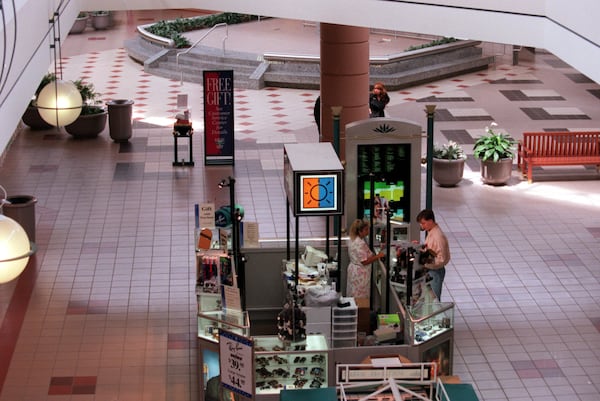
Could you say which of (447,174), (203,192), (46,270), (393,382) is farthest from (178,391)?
(447,174)

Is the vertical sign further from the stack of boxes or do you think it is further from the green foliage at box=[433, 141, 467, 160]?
the stack of boxes

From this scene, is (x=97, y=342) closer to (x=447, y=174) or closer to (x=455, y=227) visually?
(x=455, y=227)

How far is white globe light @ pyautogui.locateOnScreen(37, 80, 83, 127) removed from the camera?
846 centimetres

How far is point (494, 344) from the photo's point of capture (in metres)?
10.7

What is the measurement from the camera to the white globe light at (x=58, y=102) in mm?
8461

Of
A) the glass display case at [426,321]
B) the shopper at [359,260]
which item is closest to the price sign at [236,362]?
the glass display case at [426,321]

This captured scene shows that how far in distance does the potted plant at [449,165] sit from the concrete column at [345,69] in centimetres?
136

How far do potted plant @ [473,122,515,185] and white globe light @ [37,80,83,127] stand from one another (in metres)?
8.65

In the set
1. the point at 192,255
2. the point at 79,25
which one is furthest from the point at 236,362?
the point at 79,25

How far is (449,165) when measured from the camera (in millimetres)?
15797

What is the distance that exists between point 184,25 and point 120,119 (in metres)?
11.0

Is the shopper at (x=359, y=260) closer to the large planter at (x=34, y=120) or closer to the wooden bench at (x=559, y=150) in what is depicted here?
the wooden bench at (x=559, y=150)

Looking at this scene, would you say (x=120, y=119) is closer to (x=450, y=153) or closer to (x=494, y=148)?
(x=450, y=153)

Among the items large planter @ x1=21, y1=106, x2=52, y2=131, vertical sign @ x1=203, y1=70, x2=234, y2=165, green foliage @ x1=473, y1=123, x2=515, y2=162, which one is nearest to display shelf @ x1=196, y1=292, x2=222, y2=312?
green foliage @ x1=473, y1=123, x2=515, y2=162
